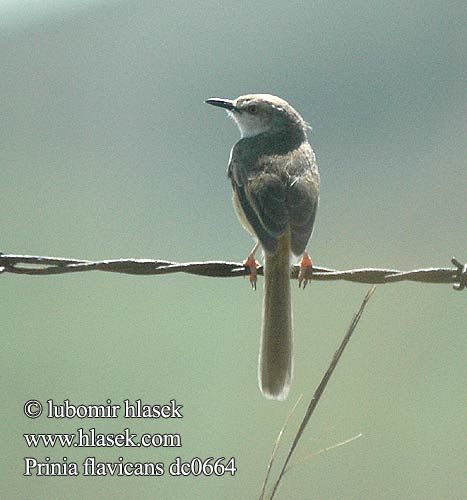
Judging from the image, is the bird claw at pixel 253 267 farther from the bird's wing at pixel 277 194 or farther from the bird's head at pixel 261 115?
the bird's head at pixel 261 115

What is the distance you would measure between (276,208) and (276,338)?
3.49 ft

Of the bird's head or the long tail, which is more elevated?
the bird's head

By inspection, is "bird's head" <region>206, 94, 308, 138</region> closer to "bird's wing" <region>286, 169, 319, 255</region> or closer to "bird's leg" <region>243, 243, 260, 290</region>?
"bird's wing" <region>286, 169, 319, 255</region>

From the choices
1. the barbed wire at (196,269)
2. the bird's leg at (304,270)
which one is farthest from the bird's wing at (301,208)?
the barbed wire at (196,269)

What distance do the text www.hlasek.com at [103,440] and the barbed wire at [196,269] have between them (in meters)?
1.53

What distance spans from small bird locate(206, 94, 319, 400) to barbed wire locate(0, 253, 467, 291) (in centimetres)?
69

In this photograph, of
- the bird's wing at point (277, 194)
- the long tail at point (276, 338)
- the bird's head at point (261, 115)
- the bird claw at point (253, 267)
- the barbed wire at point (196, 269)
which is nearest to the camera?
the barbed wire at point (196, 269)

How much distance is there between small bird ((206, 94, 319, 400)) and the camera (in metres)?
7.89

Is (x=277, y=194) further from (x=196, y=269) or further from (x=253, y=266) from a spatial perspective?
(x=196, y=269)

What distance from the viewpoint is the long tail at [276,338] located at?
782cm

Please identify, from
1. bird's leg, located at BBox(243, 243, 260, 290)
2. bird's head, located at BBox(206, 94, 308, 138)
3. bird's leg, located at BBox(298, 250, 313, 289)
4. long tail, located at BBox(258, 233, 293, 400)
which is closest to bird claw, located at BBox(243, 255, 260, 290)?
bird's leg, located at BBox(243, 243, 260, 290)

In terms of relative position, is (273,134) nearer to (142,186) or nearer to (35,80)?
(142,186)

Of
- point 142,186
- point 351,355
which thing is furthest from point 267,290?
point 142,186

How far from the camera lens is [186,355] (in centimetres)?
2866
